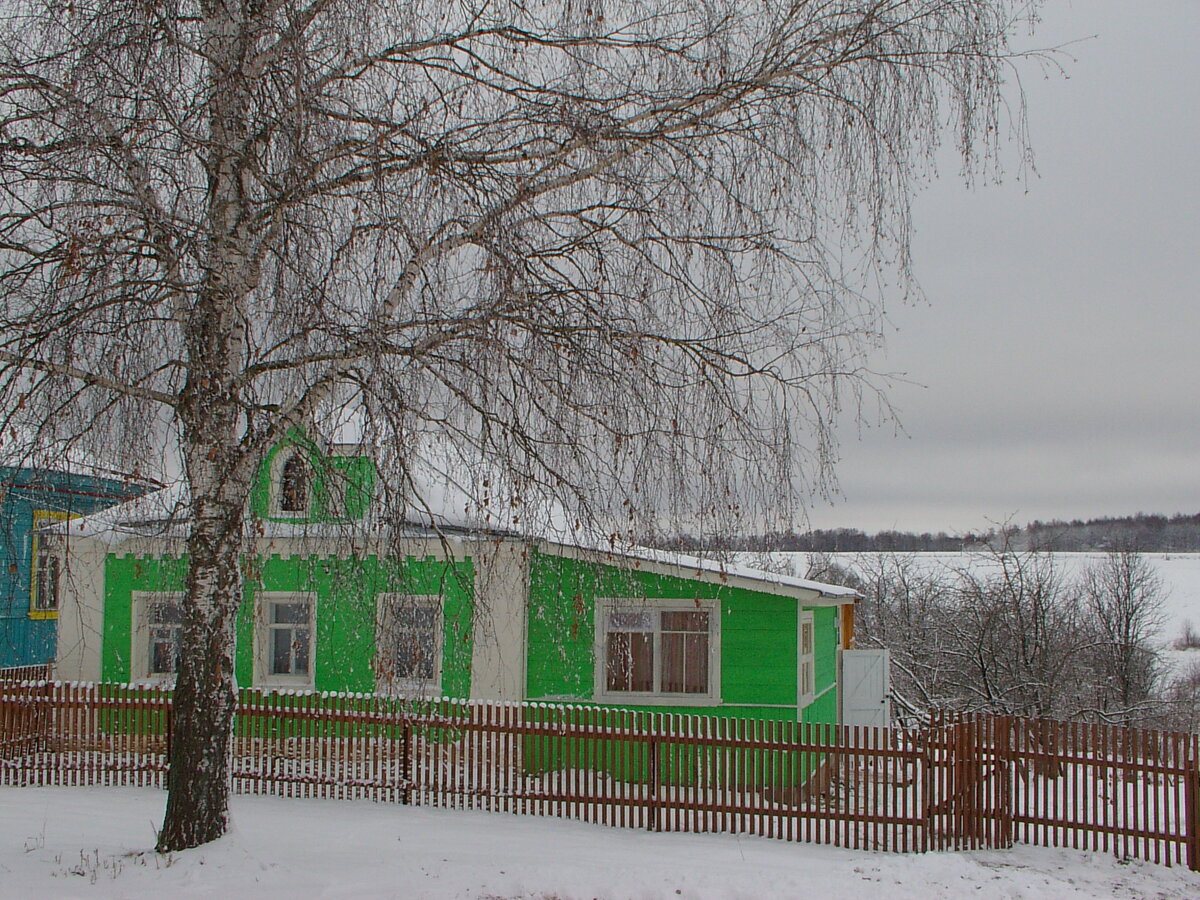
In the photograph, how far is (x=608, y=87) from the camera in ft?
21.5

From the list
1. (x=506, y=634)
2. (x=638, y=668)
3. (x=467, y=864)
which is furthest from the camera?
(x=506, y=634)

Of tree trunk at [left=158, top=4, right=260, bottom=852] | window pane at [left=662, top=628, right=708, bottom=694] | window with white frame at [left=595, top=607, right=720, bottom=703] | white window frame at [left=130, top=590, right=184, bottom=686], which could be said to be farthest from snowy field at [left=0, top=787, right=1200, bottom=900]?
white window frame at [left=130, top=590, right=184, bottom=686]

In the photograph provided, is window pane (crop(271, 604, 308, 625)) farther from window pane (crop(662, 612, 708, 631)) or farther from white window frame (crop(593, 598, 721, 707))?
window pane (crop(662, 612, 708, 631))

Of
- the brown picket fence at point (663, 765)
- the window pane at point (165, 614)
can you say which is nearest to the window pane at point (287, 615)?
the window pane at point (165, 614)

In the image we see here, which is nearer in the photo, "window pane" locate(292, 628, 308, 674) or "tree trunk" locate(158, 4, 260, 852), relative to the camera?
"tree trunk" locate(158, 4, 260, 852)

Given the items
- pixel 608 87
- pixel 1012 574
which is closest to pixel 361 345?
pixel 608 87

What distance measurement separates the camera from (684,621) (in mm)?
14023

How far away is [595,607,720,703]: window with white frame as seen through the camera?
1382 centimetres

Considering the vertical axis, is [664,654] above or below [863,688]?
above

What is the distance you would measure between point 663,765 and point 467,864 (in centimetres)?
433

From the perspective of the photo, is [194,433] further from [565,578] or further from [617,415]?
[565,578]

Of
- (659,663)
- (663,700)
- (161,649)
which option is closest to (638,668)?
(659,663)

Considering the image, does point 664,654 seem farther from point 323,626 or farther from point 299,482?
point 299,482

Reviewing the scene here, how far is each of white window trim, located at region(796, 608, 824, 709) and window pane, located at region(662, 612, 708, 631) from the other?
1.27 meters
